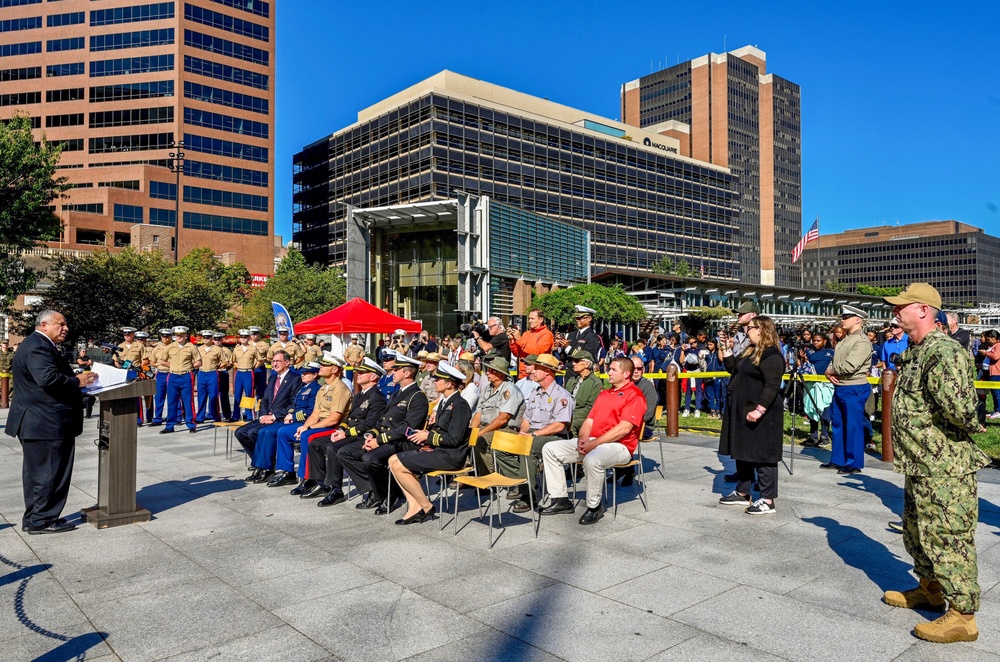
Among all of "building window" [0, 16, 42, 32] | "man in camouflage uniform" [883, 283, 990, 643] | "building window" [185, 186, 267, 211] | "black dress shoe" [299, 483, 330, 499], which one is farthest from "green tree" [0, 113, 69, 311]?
"building window" [0, 16, 42, 32]

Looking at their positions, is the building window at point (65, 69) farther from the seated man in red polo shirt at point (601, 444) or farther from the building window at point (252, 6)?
the seated man in red polo shirt at point (601, 444)

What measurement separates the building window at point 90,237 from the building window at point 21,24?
2664cm

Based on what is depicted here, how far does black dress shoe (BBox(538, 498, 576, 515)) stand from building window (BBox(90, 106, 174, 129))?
79866 mm

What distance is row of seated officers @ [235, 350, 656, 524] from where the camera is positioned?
6934 millimetres

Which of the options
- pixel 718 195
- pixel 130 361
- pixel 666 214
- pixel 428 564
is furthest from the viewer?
pixel 718 195

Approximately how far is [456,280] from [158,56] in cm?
5651

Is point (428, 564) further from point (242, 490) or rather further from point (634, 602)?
point (242, 490)

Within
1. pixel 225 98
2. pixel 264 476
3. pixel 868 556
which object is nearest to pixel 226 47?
pixel 225 98

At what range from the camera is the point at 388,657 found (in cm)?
382

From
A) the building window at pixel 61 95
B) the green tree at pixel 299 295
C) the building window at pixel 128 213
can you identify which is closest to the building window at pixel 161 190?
the building window at pixel 128 213

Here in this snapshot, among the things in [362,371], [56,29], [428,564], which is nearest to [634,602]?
[428,564]

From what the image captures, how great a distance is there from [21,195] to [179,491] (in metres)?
26.2

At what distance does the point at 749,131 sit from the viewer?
5989 inches

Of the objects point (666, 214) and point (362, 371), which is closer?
point (362, 371)
